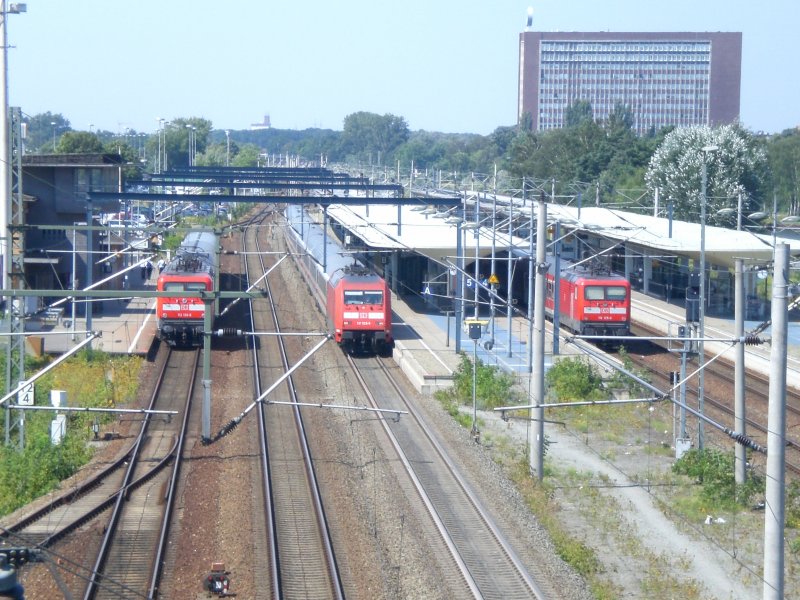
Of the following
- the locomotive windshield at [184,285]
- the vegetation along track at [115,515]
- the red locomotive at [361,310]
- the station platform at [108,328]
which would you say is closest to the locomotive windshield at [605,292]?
the red locomotive at [361,310]

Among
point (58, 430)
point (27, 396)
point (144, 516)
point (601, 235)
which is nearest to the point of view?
point (144, 516)

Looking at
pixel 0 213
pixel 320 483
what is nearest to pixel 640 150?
pixel 0 213

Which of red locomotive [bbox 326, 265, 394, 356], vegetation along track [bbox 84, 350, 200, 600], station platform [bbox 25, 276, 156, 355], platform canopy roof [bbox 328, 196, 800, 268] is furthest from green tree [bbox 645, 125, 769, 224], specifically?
vegetation along track [bbox 84, 350, 200, 600]

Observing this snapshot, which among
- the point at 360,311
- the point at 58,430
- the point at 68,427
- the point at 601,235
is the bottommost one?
the point at 68,427

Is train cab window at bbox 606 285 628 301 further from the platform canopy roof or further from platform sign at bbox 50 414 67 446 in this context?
platform sign at bbox 50 414 67 446

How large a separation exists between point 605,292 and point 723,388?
4009mm

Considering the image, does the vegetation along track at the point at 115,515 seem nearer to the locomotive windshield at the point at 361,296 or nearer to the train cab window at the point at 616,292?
the locomotive windshield at the point at 361,296

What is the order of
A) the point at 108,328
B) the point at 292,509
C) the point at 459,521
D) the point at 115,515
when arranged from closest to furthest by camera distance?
the point at 459,521 → the point at 115,515 → the point at 292,509 → the point at 108,328

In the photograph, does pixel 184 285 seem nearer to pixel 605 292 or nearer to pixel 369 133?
pixel 605 292

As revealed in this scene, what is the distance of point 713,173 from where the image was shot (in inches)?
1582

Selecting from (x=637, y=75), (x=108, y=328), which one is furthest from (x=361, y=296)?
(x=637, y=75)

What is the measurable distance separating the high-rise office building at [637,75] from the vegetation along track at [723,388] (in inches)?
3134

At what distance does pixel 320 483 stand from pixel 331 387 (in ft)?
21.3

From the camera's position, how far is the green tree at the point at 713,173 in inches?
1561
